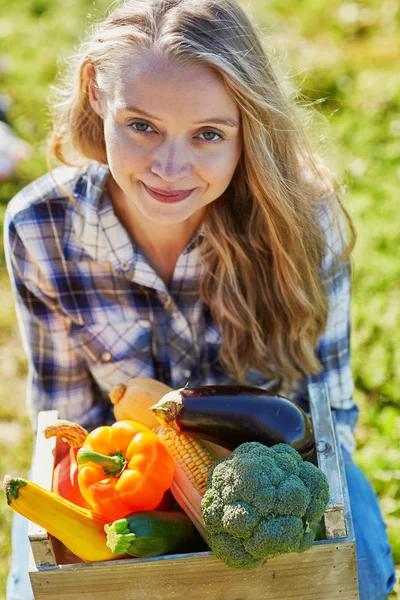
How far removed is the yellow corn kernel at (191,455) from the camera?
167 cm

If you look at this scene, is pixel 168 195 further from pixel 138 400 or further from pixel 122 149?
pixel 138 400

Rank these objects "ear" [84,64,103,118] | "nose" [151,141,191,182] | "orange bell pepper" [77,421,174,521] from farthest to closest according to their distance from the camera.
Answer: "ear" [84,64,103,118]
"nose" [151,141,191,182]
"orange bell pepper" [77,421,174,521]

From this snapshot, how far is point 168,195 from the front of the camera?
6.33 ft

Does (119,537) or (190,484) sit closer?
(119,537)

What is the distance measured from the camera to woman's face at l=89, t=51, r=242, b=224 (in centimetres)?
177

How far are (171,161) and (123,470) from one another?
0.71 m

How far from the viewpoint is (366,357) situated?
10.7 ft

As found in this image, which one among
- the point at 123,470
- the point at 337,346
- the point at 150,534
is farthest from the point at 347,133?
the point at 150,534

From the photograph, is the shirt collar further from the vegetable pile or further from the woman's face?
the vegetable pile

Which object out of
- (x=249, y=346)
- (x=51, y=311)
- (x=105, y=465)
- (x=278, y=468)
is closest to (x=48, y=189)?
(x=51, y=311)

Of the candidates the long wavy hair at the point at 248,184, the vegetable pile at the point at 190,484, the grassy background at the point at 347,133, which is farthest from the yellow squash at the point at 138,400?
the grassy background at the point at 347,133

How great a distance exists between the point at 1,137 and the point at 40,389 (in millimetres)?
2350

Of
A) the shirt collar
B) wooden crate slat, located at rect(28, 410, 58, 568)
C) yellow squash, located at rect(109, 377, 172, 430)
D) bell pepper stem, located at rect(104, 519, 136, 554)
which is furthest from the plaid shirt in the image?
bell pepper stem, located at rect(104, 519, 136, 554)

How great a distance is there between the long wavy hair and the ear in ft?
0.04
